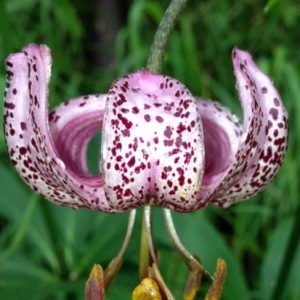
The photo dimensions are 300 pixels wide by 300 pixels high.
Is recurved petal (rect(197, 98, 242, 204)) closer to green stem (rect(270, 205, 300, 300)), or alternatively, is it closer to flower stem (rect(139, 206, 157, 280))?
flower stem (rect(139, 206, 157, 280))

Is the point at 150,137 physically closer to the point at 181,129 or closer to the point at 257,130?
the point at 181,129

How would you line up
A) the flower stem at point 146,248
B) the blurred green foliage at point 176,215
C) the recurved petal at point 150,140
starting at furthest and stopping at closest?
the blurred green foliage at point 176,215
the flower stem at point 146,248
the recurved petal at point 150,140

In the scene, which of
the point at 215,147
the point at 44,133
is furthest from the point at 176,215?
the point at 44,133

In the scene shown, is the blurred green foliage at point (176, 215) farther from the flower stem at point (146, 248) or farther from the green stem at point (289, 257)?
the flower stem at point (146, 248)

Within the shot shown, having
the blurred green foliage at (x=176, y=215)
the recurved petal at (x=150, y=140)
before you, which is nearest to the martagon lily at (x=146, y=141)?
the recurved petal at (x=150, y=140)

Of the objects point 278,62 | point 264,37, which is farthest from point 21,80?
point 264,37

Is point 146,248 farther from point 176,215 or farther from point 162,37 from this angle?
point 176,215

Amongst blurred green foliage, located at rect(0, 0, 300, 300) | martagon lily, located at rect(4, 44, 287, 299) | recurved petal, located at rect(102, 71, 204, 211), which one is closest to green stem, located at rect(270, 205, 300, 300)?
blurred green foliage, located at rect(0, 0, 300, 300)
